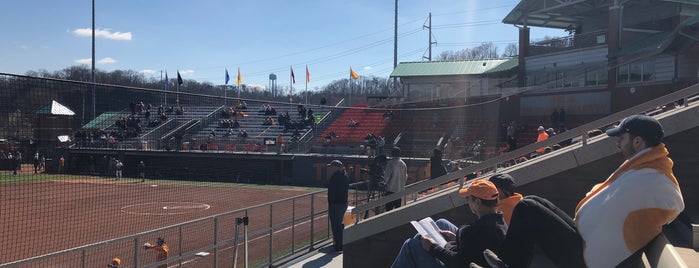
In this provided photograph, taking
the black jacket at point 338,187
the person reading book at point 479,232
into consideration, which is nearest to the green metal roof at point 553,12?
the black jacket at point 338,187

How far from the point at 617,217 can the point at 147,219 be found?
17.8m

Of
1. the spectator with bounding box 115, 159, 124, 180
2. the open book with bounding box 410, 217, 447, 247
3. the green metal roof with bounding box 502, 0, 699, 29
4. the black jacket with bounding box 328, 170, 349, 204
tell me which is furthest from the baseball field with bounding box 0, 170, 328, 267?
the green metal roof with bounding box 502, 0, 699, 29

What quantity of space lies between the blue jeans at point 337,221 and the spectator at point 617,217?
608cm

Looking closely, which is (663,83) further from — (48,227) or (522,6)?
(48,227)

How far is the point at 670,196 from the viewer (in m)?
2.84

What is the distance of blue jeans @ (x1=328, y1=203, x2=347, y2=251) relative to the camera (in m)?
9.09

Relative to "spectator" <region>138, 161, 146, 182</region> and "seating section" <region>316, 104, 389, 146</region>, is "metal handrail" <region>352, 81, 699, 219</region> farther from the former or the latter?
"spectator" <region>138, 161, 146, 182</region>

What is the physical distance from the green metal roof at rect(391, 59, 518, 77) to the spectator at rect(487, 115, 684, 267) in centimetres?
3282

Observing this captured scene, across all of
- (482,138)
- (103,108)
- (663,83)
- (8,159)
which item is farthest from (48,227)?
(663,83)

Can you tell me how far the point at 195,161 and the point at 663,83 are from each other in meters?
26.3

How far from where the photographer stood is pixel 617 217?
2.90 m

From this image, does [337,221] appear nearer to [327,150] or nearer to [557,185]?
[557,185]

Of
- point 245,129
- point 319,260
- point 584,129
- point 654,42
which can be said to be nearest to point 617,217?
point 584,129

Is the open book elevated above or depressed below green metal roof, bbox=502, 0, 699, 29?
below
